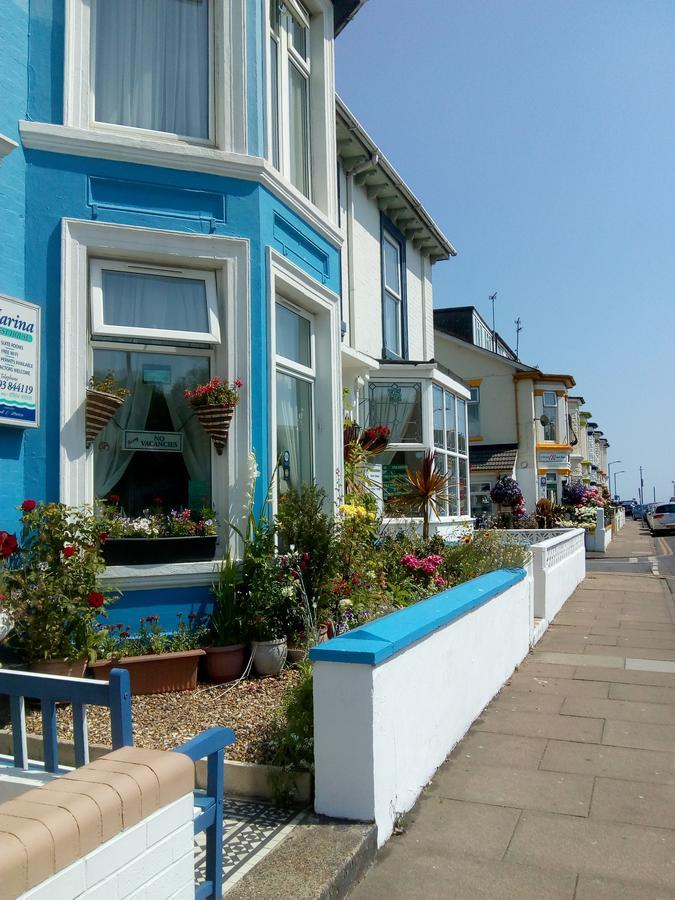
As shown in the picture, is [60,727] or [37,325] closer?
[60,727]

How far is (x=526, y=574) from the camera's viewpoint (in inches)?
322

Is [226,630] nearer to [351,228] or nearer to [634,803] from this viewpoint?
[634,803]

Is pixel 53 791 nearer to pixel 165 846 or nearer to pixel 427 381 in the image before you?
pixel 165 846

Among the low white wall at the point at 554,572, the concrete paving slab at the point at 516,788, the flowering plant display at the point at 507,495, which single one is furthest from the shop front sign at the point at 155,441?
the flowering plant display at the point at 507,495

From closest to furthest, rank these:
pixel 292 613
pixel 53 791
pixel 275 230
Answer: pixel 53 791, pixel 292 613, pixel 275 230

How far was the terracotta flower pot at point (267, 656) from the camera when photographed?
5.88 meters

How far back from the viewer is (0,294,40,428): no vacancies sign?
5449mm

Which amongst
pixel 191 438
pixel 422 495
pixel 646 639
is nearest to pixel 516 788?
pixel 191 438

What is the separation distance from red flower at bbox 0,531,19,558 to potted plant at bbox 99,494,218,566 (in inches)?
25.7

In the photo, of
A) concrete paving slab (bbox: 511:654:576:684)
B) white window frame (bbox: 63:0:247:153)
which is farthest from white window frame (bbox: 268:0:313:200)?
concrete paving slab (bbox: 511:654:576:684)

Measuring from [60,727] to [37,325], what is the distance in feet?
9.10

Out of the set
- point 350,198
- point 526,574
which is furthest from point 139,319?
point 350,198

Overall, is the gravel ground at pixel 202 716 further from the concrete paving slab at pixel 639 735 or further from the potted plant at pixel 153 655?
the concrete paving slab at pixel 639 735

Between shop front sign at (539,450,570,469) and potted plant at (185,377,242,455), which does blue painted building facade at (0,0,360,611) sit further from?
shop front sign at (539,450,570,469)
